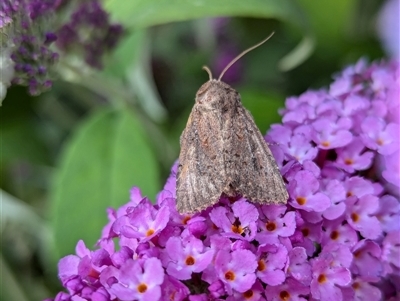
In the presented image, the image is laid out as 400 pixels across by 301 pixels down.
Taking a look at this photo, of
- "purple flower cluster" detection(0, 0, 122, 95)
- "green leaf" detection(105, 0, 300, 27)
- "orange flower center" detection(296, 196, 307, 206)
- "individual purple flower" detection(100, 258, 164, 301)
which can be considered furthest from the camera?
"green leaf" detection(105, 0, 300, 27)

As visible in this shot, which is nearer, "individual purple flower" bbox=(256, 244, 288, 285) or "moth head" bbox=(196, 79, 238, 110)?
"individual purple flower" bbox=(256, 244, 288, 285)

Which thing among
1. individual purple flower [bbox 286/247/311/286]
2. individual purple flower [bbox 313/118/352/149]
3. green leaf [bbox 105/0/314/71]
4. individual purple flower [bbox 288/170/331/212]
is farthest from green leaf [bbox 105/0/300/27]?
individual purple flower [bbox 286/247/311/286]

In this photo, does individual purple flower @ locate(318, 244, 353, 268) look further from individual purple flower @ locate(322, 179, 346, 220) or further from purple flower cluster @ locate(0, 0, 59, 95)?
purple flower cluster @ locate(0, 0, 59, 95)

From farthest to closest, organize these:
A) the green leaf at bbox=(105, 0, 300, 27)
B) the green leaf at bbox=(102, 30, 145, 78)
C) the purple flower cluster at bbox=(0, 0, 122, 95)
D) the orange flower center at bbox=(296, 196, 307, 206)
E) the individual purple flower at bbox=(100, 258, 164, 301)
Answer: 1. the green leaf at bbox=(102, 30, 145, 78)
2. the green leaf at bbox=(105, 0, 300, 27)
3. the purple flower cluster at bbox=(0, 0, 122, 95)
4. the orange flower center at bbox=(296, 196, 307, 206)
5. the individual purple flower at bbox=(100, 258, 164, 301)

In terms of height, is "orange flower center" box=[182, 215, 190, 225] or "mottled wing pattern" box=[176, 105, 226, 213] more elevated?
"mottled wing pattern" box=[176, 105, 226, 213]

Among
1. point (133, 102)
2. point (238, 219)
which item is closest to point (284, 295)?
point (238, 219)

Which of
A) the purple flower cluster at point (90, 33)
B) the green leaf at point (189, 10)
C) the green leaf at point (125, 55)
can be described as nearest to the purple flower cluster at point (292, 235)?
the green leaf at point (189, 10)
